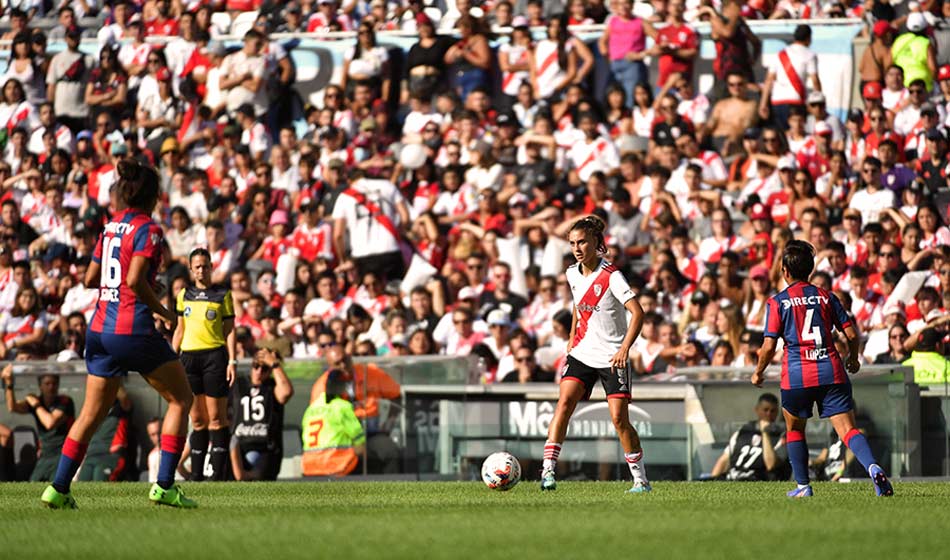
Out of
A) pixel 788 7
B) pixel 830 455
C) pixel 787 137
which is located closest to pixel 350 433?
pixel 830 455

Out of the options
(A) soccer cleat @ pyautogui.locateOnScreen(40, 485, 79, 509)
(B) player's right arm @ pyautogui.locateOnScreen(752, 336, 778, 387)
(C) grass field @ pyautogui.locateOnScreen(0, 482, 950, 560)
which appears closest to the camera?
(C) grass field @ pyautogui.locateOnScreen(0, 482, 950, 560)

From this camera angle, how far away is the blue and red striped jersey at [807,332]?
11508 millimetres

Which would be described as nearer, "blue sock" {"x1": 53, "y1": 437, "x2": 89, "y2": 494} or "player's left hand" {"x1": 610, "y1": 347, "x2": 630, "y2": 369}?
"blue sock" {"x1": 53, "y1": 437, "x2": 89, "y2": 494}

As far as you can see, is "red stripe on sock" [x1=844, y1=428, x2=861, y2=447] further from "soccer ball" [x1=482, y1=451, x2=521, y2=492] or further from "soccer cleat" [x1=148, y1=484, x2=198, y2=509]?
"soccer cleat" [x1=148, y1=484, x2=198, y2=509]

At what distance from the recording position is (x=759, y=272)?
18.8 metres

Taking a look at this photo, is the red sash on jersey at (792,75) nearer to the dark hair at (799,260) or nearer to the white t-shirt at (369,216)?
the white t-shirt at (369,216)

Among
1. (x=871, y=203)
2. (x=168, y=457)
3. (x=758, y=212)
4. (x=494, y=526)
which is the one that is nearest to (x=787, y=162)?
(x=758, y=212)

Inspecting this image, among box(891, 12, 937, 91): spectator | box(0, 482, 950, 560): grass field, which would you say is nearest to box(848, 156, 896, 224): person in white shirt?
box(891, 12, 937, 91): spectator

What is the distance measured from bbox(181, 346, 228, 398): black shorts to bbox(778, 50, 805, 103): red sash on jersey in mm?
9527

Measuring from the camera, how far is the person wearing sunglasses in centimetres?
1738

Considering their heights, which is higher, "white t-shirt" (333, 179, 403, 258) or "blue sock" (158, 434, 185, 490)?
"white t-shirt" (333, 179, 403, 258)

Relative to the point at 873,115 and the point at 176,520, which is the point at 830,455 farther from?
the point at 176,520

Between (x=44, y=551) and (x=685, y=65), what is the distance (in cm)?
1600

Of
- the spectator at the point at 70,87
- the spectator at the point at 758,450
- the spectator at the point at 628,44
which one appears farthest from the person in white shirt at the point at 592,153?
the spectator at the point at 70,87
